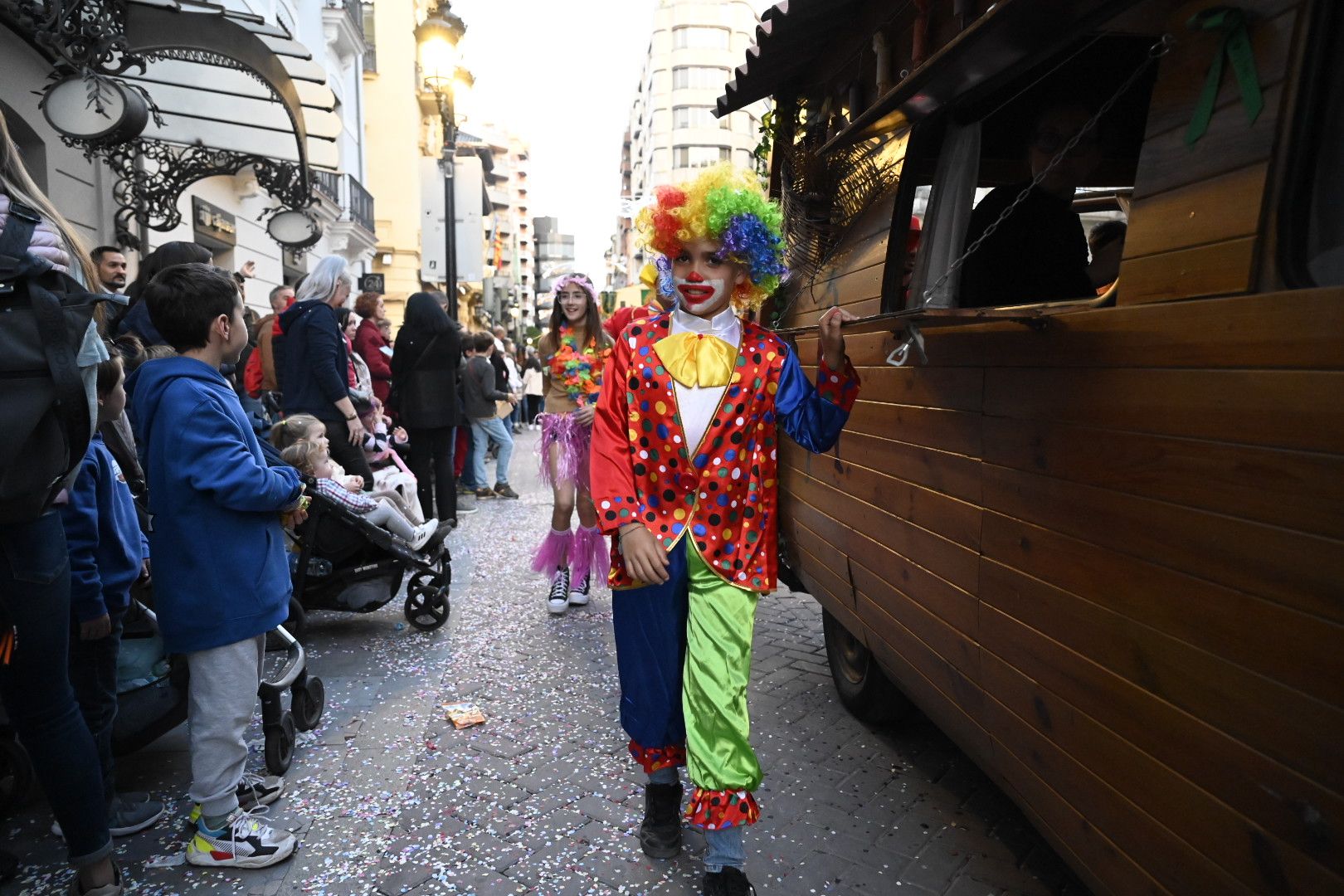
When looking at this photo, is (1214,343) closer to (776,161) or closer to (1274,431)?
(1274,431)

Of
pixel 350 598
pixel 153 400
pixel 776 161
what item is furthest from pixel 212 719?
pixel 776 161

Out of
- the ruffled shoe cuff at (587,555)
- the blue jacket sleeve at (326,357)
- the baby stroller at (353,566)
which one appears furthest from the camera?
the ruffled shoe cuff at (587,555)

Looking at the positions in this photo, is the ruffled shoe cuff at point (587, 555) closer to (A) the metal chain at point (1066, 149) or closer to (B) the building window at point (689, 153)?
(A) the metal chain at point (1066, 149)

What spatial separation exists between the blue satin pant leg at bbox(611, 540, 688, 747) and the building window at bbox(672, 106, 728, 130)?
61890 millimetres

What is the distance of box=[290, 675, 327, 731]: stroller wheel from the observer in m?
3.64

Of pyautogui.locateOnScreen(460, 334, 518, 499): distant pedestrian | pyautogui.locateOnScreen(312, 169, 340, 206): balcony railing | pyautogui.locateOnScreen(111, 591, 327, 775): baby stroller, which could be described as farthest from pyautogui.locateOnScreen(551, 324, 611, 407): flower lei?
pyautogui.locateOnScreen(312, 169, 340, 206): balcony railing

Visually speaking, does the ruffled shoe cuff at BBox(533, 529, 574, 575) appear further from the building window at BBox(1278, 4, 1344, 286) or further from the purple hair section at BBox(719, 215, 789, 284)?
the building window at BBox(1278, 4, 1344, 286)

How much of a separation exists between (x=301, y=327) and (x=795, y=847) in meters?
4.29

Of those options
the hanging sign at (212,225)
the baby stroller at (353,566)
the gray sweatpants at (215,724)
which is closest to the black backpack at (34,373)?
the gray sweatpants at (215,724)

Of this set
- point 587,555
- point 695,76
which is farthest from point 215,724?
point 695,76

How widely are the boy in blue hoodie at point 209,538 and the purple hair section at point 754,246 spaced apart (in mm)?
1623

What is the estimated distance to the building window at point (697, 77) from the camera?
62.2 metres

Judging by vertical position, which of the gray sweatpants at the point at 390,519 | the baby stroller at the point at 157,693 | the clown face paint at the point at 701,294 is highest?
the clown face paint at the point at 701,294

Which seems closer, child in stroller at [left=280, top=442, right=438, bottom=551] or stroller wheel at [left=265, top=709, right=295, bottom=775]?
stroller wheel at [left=265, top=709, right=295, bottom=775]
